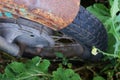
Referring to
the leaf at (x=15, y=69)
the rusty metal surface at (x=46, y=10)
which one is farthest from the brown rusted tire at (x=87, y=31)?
the leaf at (x=15, y=69)

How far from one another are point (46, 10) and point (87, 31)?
0.22 meters

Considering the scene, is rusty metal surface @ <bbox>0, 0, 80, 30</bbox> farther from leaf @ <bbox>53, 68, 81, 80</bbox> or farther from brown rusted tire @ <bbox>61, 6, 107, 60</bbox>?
leaf @ <bbox>53, 68, 81, 80</bbox>

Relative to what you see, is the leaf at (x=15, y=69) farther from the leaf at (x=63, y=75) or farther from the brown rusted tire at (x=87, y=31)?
the brown rusted tire at (x=87, y=31)

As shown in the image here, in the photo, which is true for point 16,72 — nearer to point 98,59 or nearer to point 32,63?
point 32,63

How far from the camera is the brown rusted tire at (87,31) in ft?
3.95

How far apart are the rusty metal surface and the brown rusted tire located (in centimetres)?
5

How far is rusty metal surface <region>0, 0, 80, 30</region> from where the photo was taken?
110 cm

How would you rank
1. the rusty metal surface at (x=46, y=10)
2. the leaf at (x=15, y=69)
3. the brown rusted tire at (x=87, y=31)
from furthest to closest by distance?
the leaf at (x=15, y=69) → the brown rusted tire at (x=87, y=31) → the rusty metal surface at (x=46, y=10)

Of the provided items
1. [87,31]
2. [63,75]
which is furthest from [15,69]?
[87,31]

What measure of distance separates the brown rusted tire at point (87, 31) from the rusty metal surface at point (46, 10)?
0.05m

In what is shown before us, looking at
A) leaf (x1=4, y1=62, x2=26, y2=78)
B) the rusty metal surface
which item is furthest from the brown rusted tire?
leaf (x1=4, y1=62, x2=26, y2=78)

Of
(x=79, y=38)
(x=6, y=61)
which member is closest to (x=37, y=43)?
(x=79, y=38)

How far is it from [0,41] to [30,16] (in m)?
0.44

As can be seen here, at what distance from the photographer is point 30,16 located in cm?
113
